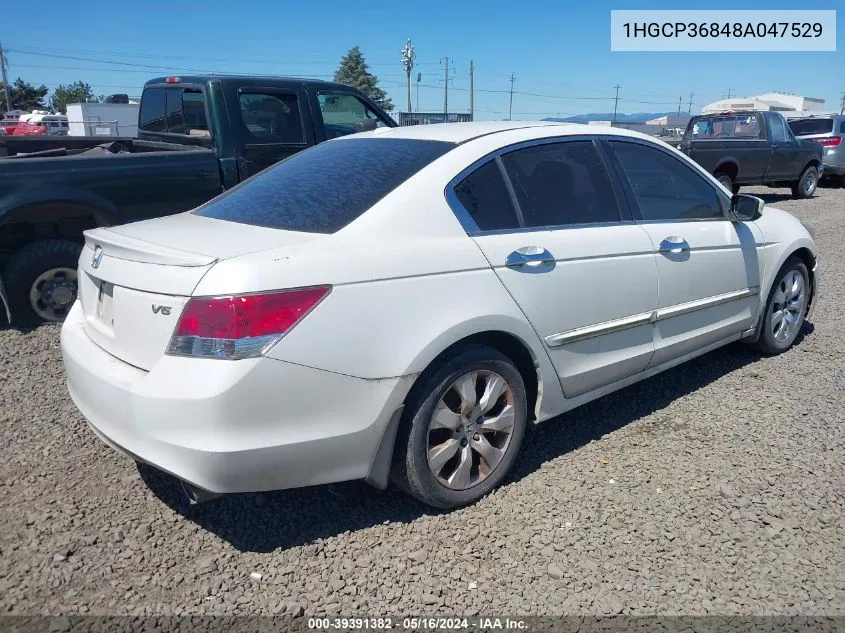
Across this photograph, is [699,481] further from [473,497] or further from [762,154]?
[762,154]

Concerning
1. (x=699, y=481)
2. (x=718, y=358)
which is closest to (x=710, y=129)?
(x=718, y=358)

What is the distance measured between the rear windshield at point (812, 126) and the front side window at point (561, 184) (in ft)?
53.0

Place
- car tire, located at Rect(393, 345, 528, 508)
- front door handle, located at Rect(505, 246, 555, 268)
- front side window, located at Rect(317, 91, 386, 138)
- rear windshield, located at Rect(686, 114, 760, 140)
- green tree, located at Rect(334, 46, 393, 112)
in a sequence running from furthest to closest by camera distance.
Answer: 1. green tree, located at Rect(334, 46, 393, 112)
2. rear windshield, located at Rect(686, 114, 760, 140)
3. front side window, located at Rect(317, 91, 386, 138)
4. front door handle, located at Rect(505, 246, 555, 268)
5. car tire, located at Rect(393, 345, 528, 508)

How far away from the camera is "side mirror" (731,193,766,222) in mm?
4328

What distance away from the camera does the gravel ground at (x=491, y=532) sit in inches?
100

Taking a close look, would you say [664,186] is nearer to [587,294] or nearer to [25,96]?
[587,294]

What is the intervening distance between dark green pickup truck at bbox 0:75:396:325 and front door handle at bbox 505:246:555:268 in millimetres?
3523

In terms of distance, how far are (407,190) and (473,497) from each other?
4.48ft

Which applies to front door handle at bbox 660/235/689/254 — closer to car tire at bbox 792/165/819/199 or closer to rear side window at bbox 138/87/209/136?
rear side window at bbox 138/87/209/136

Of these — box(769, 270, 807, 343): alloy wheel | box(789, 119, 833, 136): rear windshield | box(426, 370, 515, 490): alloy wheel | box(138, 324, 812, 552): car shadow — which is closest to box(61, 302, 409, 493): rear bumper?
box(426, 370, 515, 490): alloy wheel

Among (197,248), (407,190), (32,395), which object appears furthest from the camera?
(32,395)

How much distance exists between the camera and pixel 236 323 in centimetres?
239

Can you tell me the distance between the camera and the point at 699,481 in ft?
10.9

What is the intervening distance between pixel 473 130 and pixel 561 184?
1.71 ft
